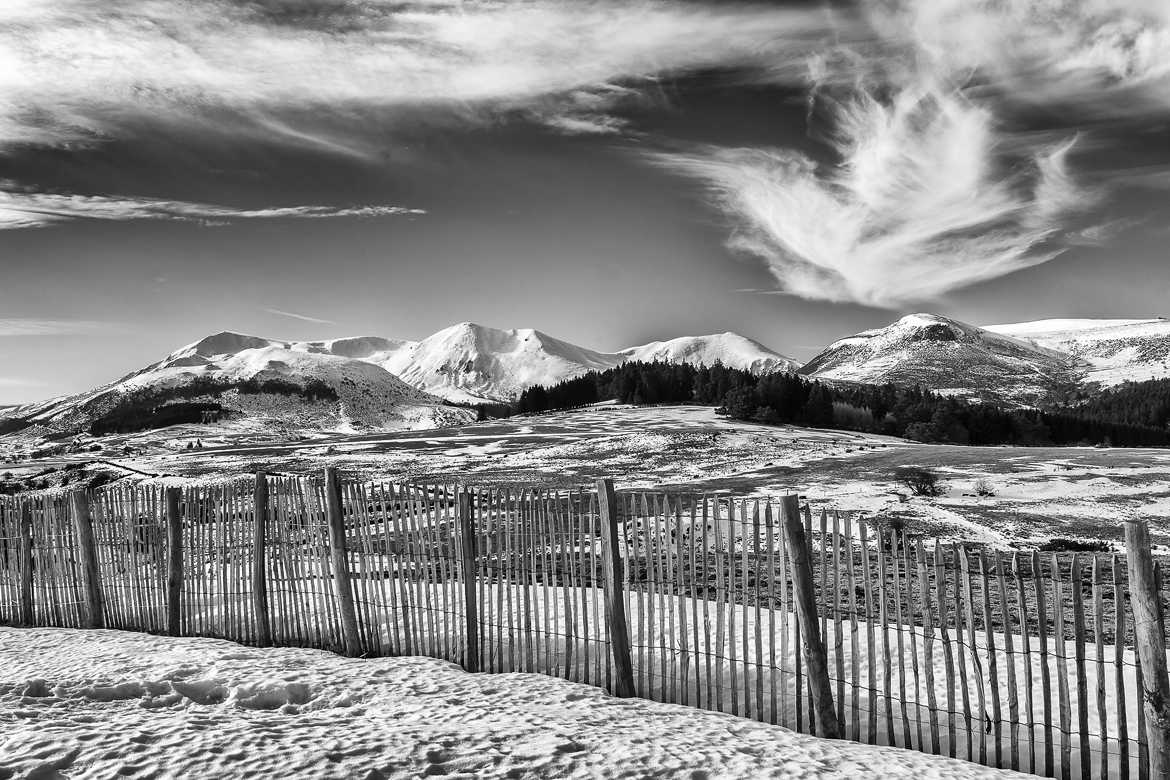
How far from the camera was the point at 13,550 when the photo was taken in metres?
13.4

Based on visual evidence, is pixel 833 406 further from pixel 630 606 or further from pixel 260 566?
pixel 260 566

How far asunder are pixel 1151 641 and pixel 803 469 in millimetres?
27418

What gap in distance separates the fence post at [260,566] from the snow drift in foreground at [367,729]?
4.77 ft

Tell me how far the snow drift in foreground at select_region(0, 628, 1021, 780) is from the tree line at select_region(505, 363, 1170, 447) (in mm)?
67535

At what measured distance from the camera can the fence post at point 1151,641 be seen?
19.3 feet

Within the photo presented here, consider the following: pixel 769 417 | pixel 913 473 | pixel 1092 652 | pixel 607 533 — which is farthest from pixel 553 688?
pixel 769 417

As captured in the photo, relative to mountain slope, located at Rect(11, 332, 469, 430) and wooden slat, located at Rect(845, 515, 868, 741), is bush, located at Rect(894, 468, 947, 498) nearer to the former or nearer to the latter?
wooden slat, located at Rect(845, 515, 868, 741)

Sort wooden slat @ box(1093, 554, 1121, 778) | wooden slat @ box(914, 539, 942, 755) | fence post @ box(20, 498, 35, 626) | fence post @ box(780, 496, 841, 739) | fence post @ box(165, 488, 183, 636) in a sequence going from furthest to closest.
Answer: fence post @ box(20, 498, 35, 626) → fence post @ box(165, 488, 183, 636) → fence post @ box(780, 496, 841, 739) → wooden slat @ box(914, 539, 942, 755) → wooden slat @ box(1093, 554, 1121, 778)

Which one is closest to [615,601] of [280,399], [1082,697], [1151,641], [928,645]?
[928,645]

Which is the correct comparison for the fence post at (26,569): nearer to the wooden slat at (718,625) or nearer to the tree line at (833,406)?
the wooden slat at (718,625)

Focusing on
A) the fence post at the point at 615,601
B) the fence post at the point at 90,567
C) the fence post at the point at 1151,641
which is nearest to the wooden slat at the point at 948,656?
the fence post at the point at 1151,641

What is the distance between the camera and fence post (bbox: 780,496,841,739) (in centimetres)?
737

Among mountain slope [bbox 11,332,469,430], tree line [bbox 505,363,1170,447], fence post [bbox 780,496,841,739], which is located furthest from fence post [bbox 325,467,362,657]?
mountain slope [bbox 11,332,469,430]

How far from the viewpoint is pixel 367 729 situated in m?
6.23
